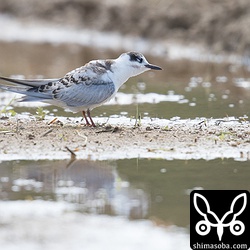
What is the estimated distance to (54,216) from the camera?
287 inches

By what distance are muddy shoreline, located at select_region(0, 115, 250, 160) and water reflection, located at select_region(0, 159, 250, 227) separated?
0.27 metres

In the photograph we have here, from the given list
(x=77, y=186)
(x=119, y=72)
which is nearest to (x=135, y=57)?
Result: (x=119, y=72)

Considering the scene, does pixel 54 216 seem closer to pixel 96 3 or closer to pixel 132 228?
pixel 132 228

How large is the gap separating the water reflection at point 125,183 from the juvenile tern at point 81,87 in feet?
5.17

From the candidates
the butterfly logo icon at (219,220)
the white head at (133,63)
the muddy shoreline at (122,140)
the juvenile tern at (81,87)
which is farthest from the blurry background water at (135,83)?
the juvenile tern at (81,87)

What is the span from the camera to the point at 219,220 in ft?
23.8

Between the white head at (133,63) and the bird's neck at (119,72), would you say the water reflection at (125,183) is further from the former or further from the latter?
Answer: the white head at (133,63)

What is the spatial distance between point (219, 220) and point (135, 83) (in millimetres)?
7284

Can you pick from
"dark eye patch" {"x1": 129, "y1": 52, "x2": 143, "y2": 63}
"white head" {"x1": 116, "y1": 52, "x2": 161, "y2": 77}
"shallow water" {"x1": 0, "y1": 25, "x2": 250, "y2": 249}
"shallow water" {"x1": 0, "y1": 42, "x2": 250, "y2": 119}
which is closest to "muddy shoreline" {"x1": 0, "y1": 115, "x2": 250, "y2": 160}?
"shallow water" {"x1": 0, "y1": 25, "x2": 250, "y2": 249}

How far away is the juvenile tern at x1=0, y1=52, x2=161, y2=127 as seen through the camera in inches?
411

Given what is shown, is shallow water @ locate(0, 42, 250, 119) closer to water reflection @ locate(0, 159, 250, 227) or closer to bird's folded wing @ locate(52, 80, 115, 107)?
bird's folded wing @ locate(52, 80, 115, 107)

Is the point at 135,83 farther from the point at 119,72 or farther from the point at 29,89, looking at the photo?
the point at 29,89

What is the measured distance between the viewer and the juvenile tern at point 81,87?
34.2 ft

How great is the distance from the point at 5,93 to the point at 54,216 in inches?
253
